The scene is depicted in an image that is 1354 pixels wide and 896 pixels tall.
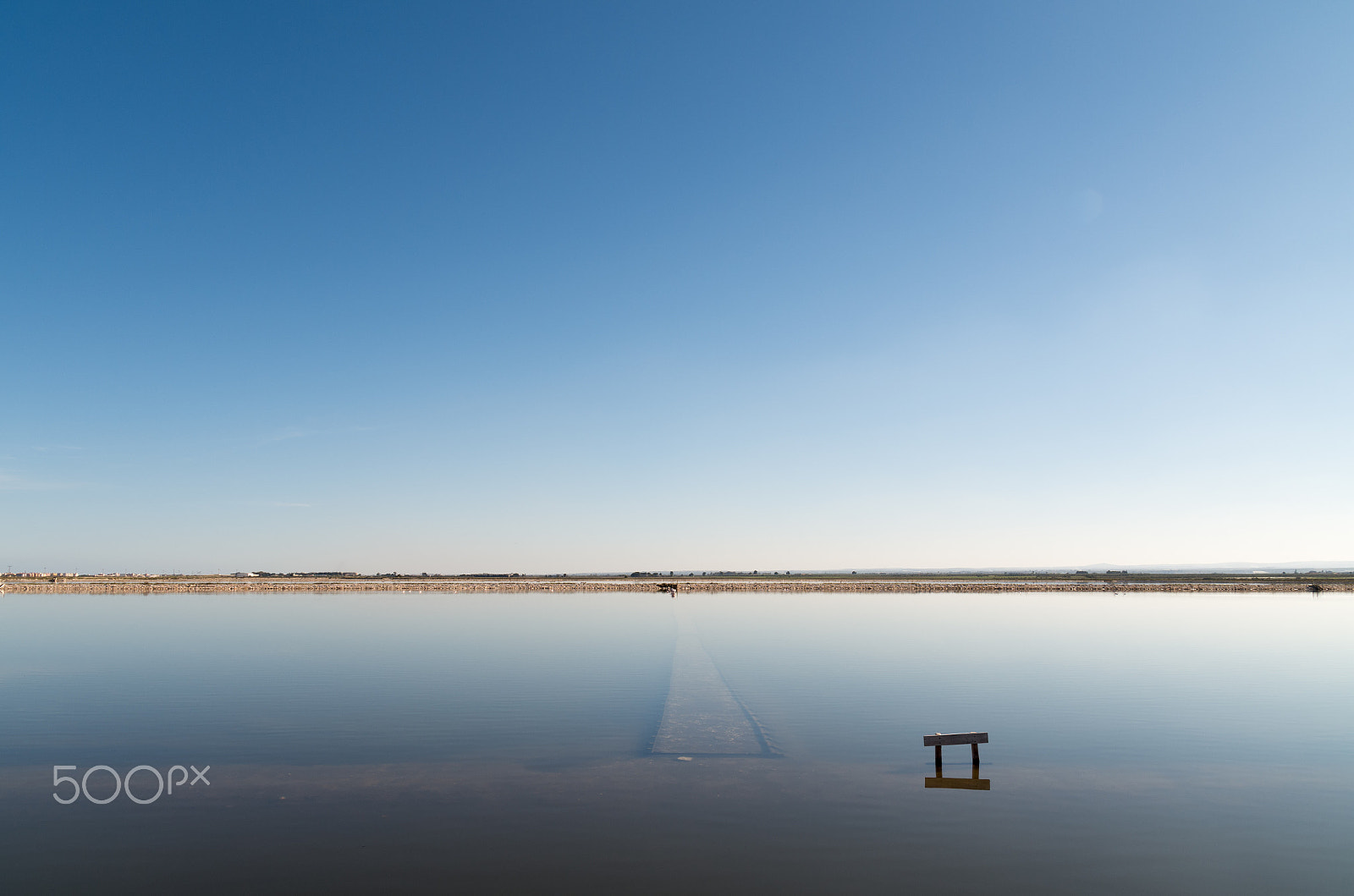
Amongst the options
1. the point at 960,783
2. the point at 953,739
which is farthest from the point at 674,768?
the point at 953,739

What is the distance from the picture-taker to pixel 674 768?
→ 60.1 feet

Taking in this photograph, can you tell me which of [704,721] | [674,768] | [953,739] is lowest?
[674,768]

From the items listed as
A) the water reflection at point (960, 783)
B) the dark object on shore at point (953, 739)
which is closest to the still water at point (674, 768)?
the water reflection at point (960, 783)

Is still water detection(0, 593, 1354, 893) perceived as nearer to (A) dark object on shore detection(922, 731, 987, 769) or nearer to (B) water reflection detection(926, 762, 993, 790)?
(B) water reflection detection(926, 762, 993, 790)

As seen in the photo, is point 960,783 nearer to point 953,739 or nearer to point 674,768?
point 953,739

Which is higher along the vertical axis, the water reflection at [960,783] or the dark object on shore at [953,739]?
the dark object on shore at [953,739]

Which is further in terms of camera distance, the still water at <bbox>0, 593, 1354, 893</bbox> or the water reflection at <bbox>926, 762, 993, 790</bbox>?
the water reflection at <bbox>926, 762, 993, 790</bbox>

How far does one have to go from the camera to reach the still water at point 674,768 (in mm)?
12523

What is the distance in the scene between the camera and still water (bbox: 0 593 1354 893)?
1252cm

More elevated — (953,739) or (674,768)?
(953,739)

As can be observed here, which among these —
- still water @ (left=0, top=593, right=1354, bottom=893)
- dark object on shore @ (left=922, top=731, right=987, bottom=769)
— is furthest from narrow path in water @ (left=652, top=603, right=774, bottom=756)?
dark object on shore @ (left=922, top=731, right=987, bottom=769)

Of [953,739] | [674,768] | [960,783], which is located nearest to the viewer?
[960,783]

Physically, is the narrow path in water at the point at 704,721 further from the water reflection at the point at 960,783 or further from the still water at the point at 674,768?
the water reflection at the point at 960,783

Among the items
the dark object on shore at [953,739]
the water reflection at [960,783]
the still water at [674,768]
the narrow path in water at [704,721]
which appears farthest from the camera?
the narrow path in water at [704,721]
